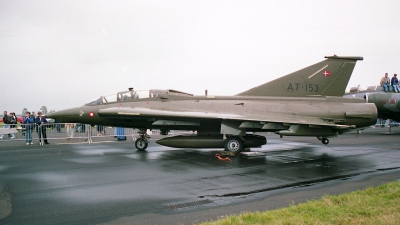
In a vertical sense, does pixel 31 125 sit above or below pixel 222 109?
below

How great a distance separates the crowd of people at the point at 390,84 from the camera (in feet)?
69.0

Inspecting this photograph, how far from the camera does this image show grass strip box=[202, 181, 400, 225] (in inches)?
167

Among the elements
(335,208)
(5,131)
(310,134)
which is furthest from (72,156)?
(335,208)

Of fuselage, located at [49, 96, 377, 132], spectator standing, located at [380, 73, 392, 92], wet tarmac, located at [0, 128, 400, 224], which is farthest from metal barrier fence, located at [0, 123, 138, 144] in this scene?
spectator standing, located at [380, 73, 392, 92]

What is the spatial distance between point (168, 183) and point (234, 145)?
5.23m

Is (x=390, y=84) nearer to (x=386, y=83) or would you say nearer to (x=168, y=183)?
(x=386, y=83)

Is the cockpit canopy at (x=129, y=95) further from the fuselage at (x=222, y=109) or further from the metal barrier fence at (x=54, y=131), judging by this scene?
the metal barrier fence at (x=54, y=131)

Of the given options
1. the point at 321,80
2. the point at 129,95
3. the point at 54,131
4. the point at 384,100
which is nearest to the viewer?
the point at 321,80

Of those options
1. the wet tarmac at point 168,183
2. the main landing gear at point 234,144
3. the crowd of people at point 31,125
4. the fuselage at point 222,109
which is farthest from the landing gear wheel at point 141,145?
the crowd of people at point 31,125

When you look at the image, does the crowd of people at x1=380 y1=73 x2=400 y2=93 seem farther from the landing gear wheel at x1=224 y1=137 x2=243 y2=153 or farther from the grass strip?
the grass strip

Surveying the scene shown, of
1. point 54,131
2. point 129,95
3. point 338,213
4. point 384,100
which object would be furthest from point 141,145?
point 384,100

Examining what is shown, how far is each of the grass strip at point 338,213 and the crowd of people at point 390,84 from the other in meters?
18.4

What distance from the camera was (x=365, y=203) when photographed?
16.4 feet

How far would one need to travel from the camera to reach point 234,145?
471 inches
